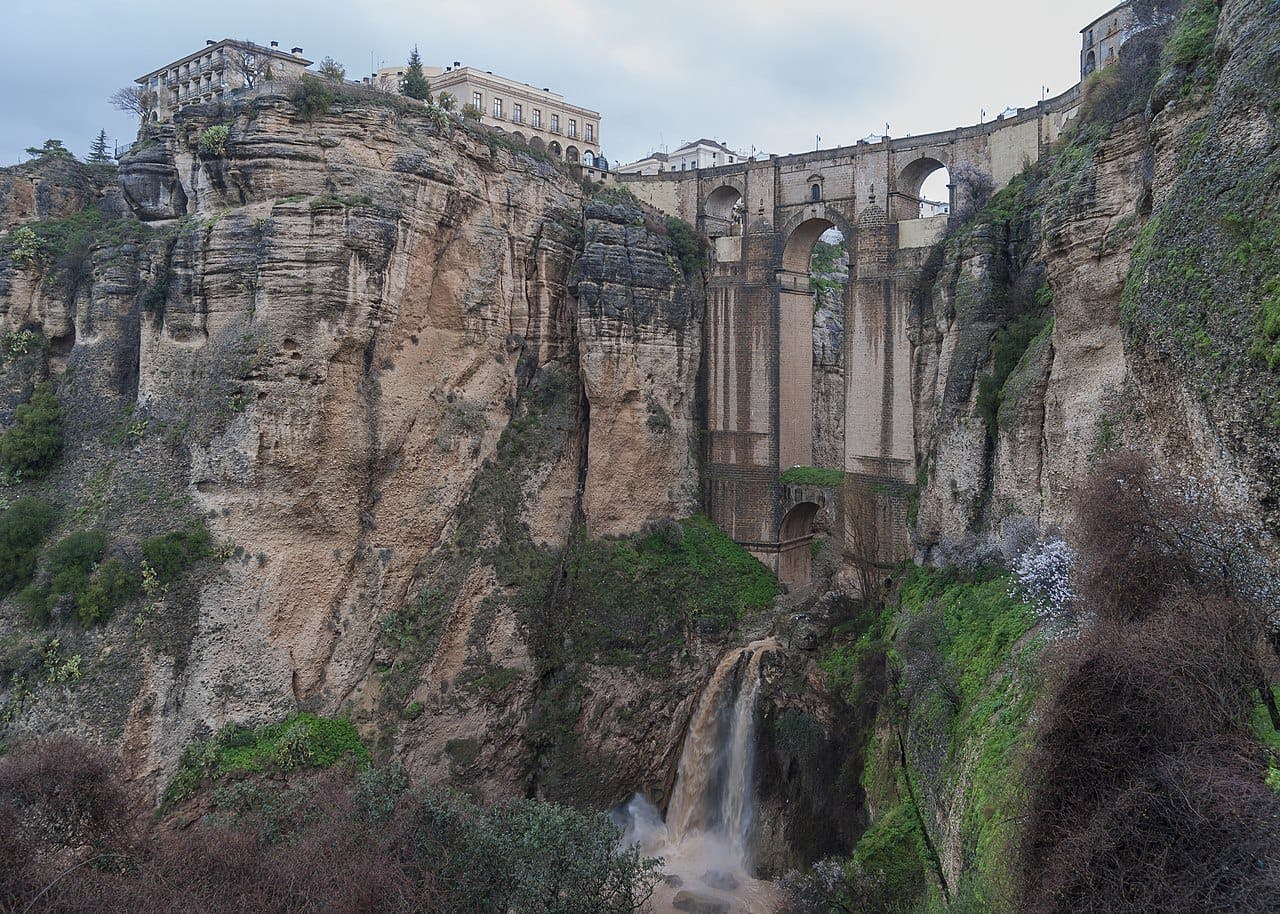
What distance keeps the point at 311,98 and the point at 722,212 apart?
1451 cm

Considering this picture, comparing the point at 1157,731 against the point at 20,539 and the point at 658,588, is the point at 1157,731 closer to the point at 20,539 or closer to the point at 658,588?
the point at 658,588

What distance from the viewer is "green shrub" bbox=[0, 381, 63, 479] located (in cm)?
1912

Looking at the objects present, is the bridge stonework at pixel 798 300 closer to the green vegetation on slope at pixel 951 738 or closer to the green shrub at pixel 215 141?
the green vegetation on slope at pixel 951 738

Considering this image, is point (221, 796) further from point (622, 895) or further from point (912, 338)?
point (912, 338)

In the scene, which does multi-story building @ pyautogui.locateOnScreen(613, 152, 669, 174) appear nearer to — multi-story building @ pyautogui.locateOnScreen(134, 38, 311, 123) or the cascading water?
multi-story building @ pyautogui.locateOnScreen(134, 38, 311, 123)

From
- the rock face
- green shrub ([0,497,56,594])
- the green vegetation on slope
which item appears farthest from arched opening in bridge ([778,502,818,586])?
green shrub ([0,497,56,594])

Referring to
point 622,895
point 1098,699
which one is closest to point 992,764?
point 1098,699

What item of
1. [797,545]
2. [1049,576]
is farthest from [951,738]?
[797,545]

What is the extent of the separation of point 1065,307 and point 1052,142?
10.5 metres

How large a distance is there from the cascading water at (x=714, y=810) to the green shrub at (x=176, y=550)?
36.4 ft

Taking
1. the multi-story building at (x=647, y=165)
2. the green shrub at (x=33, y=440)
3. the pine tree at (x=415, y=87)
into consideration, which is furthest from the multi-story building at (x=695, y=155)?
the green shrub at (x=33, y=440)

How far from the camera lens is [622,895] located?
488 inches

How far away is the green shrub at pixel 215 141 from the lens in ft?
62.9

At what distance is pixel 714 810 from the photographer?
2000cm
